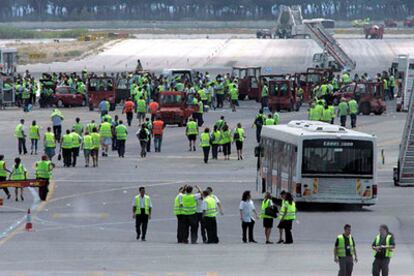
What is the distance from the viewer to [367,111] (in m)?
70.5

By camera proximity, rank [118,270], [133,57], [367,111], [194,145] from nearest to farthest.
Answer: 1. [118,270]
2. [194,145]
3. [367,111]
4. [133,57]

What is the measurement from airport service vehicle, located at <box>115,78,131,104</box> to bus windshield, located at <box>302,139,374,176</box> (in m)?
41.2

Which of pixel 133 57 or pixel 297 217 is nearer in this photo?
pixel 297 217

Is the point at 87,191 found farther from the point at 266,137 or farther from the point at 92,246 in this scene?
the point at 92,246

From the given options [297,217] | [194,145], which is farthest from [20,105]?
[297,217]

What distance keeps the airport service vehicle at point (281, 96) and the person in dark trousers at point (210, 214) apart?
134 feet

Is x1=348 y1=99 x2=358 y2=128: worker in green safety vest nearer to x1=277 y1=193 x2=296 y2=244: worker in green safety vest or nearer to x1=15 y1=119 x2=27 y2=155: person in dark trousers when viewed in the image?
x1=15 y1=119 x2=27 y2=155: person in dark trousers

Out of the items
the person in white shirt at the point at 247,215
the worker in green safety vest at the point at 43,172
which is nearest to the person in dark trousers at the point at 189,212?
the person in white shirt at the point at 247,215

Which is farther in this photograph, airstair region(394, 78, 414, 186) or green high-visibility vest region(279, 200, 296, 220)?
airstair region(394, 78, 414, 186)

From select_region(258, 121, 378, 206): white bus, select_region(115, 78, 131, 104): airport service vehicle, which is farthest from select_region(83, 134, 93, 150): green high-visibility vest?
select_region(115, 78, 131, 104): airport service vehicle

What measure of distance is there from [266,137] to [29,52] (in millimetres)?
98523

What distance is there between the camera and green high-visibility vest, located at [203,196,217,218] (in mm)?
31031

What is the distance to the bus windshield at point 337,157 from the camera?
36.6m

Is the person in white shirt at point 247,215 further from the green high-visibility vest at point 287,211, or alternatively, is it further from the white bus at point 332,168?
the white bus at point 332,168
